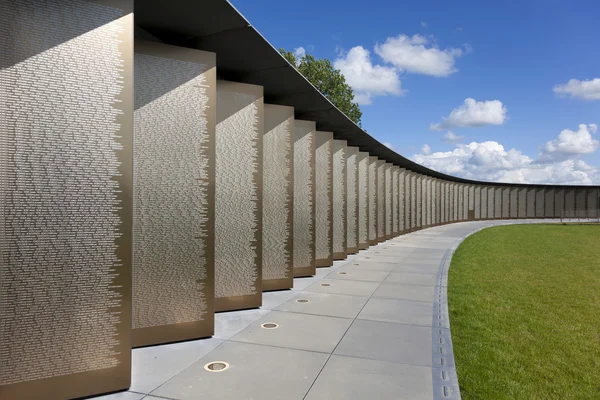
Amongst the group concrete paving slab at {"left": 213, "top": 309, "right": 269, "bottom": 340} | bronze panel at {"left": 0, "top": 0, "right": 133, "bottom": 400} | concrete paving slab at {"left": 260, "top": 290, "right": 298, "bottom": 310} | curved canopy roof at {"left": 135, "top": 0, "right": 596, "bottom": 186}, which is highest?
curved canopy roof at {"left": 135, "top": 0, "right": 596, "bottom": 186}

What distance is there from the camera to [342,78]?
138 feet

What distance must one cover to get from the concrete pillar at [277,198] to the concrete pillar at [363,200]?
8129mm

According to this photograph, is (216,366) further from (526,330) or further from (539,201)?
(539,201)

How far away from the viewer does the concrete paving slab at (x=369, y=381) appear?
439cm

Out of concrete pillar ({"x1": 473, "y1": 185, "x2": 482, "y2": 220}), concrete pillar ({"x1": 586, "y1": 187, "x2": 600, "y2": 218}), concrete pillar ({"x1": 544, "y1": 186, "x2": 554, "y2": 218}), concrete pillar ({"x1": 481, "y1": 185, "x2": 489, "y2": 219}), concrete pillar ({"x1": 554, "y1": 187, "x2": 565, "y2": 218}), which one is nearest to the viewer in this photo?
concrete pillar ({"x1": 473, "y1": 185, "x2": 482, "y2": 220})

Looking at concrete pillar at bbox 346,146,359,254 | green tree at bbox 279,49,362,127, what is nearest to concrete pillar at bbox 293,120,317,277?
concrete pillar at bbox 346,146,359,254

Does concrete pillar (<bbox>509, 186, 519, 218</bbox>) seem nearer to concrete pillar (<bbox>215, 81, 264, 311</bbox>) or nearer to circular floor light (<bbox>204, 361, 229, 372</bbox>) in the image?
concrete pillar (<bbox>215, 81, 264, 311</bbox>)

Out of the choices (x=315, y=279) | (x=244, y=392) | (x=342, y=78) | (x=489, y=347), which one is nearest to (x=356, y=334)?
(x=489, y=347)

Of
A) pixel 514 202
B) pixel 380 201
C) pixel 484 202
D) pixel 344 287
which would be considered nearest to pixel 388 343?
pixel 344 287

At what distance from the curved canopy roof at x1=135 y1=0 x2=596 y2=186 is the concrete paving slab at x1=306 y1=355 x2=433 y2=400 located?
4813mm

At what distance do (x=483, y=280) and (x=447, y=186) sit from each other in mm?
34192

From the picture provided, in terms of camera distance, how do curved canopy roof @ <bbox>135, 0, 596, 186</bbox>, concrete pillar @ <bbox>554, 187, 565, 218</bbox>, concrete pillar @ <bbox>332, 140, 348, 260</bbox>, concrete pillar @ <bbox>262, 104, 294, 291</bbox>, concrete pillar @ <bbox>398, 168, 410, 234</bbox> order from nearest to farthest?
curved canopy roof @ <bbox>135, 0, 596, 186</bbox>, concrete pillar @ <bbox>262, 104, 294, 291</bbox>, concrete pillar @ <bbox>332, 140, 348, 260</bbox>, concrete pillar @ <bbox>398, 168, 410, 234</bbox>, concrete pillar @ <bbox>554, 187, 565, 218</bbox>

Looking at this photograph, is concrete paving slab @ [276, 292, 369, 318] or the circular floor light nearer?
the circular floor light

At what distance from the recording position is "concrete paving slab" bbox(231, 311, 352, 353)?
597 cm
